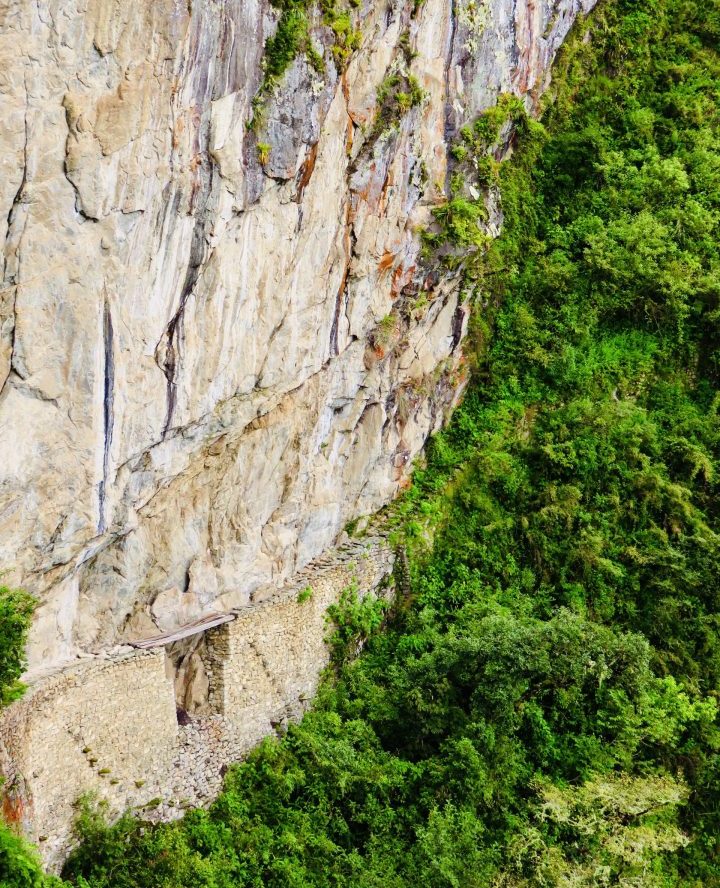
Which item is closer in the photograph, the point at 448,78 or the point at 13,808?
the point at 13,808

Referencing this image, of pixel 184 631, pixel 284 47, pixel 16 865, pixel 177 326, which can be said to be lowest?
pixel 16 865

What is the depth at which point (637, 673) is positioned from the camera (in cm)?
1389

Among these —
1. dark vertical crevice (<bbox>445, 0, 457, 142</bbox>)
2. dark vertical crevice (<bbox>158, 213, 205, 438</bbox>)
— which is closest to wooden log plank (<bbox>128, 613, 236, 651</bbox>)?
dark vertical crevice (<bbox>158, 213, 205, 438</bbox>)

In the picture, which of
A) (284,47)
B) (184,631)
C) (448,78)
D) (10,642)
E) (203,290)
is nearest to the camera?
(10,642)

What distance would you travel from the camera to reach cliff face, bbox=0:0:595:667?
360 inches

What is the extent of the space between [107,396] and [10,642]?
114 inches

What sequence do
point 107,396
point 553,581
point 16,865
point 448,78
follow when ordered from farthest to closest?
point 553,581
point 448,78
point 107,396
point 16,865

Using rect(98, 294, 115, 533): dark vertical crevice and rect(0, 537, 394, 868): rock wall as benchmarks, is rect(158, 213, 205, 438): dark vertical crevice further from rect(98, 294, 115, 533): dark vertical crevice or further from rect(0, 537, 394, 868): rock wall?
rect(0, 537, 394, 868): rock wall

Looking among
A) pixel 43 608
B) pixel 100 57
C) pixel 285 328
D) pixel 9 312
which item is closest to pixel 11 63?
pixel 100 57

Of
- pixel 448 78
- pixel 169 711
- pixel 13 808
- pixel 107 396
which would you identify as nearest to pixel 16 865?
pixel 13 808

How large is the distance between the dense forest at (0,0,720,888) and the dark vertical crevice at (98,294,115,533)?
387cm

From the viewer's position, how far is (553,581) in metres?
15.8

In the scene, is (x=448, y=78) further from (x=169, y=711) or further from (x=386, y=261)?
(x=169, y=711)

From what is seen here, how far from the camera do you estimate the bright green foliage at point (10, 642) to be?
9.73 m
